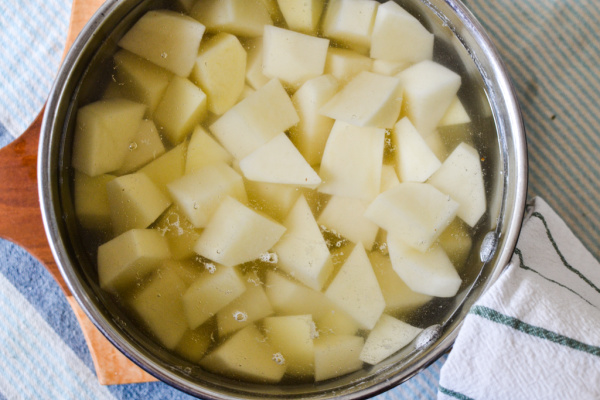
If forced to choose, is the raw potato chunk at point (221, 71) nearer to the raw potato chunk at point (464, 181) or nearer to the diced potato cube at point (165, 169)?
the diced potato cube at point (165, 169)

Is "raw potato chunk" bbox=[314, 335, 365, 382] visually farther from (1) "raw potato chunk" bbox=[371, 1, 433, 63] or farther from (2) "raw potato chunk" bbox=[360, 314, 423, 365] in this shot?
(1) "raw potato chunk" bbox=[371, 1, 433, 63]

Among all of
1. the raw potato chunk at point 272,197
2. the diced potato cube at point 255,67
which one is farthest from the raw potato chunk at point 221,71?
the raw potato chunk at point 272,197

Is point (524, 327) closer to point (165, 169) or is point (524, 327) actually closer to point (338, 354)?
point (338, 354)

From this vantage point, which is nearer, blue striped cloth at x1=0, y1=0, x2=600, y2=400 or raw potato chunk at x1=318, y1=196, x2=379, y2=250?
raw potato chunk at x1=318, y1=196, x2=379, y2=250

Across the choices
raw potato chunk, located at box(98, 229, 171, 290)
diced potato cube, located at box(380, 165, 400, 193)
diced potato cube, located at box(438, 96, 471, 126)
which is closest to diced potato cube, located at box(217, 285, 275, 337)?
raw potato chunk, located at box(98, 229, 171, 290)

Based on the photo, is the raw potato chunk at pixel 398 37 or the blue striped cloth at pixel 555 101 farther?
the blue striped cloth at pixel 555 101

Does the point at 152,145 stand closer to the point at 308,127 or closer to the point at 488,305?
the point at 308,127
